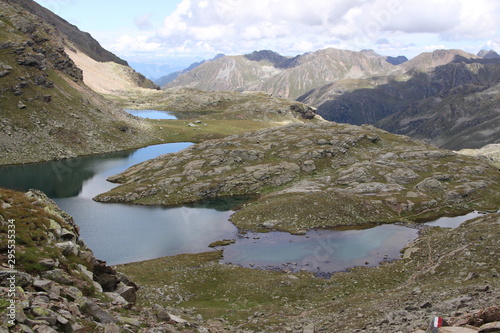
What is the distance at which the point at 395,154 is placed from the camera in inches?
5000

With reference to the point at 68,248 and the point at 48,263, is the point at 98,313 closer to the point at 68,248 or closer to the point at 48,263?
the point at 48,263

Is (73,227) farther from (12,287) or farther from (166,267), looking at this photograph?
(166,267)

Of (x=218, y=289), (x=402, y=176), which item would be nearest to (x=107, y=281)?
(x=218, y=289)

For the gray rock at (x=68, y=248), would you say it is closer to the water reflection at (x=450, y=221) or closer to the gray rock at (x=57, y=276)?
the gray rock at (x=57, y=276)

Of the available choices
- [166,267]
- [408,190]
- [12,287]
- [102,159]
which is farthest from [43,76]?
[12,287]

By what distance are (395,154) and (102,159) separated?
11379 cm

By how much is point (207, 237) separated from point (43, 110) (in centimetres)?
12197

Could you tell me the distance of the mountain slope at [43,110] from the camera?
480ft

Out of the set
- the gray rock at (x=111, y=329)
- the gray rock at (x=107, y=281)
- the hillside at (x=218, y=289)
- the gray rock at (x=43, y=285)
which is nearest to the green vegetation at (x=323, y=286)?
the hillside at (x=218, y=289)

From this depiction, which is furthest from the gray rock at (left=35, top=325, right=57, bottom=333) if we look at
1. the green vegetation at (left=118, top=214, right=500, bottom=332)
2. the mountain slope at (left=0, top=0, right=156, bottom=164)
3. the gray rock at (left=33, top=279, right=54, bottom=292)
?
the mountain slope at (left=0, top=0, right=156, bottom=164)

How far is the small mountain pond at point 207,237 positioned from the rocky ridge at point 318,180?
480 centimetres

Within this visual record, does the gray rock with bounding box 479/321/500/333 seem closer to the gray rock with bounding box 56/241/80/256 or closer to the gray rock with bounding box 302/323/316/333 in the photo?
the gray rock with bounding box 302/323/316/333

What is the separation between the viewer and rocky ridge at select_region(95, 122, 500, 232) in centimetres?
8688

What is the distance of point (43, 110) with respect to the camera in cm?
16075
